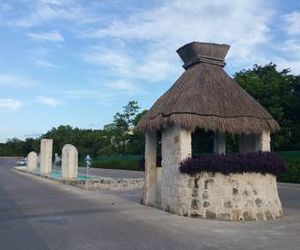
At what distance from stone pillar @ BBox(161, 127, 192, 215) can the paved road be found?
17.7 inches

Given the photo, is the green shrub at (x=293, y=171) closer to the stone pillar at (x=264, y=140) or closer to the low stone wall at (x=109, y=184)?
the low stone wall at (x=109, y=184)

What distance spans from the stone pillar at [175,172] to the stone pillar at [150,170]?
1.40 metres

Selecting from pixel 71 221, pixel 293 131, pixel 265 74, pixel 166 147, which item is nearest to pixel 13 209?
pixel 71 221

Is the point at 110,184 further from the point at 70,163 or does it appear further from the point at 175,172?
the point at 175,172

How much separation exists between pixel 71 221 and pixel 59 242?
3.36 m

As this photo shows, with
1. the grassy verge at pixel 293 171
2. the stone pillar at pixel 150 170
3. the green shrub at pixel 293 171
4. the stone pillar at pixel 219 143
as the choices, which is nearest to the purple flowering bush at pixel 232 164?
the stone pillar at pixel 150 170

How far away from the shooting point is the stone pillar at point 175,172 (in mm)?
15133

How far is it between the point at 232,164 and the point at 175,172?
1.92 metres

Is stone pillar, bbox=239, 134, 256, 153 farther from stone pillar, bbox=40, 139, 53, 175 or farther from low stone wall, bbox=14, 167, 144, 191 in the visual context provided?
stone pillar, bbox=40, 139, 53, 175

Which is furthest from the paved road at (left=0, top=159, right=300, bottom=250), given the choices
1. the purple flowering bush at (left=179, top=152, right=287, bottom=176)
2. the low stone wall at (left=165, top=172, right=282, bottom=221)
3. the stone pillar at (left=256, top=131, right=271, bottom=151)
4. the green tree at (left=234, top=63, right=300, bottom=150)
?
the green tree at (left=234, top=63, right=300, bottom=150)

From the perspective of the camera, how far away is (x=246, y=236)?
38.0 ft

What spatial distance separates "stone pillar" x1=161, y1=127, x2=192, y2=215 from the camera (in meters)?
15.1

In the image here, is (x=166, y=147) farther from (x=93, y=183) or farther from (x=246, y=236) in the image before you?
(x=93, y=183)

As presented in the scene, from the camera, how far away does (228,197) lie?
1450 centimetres
